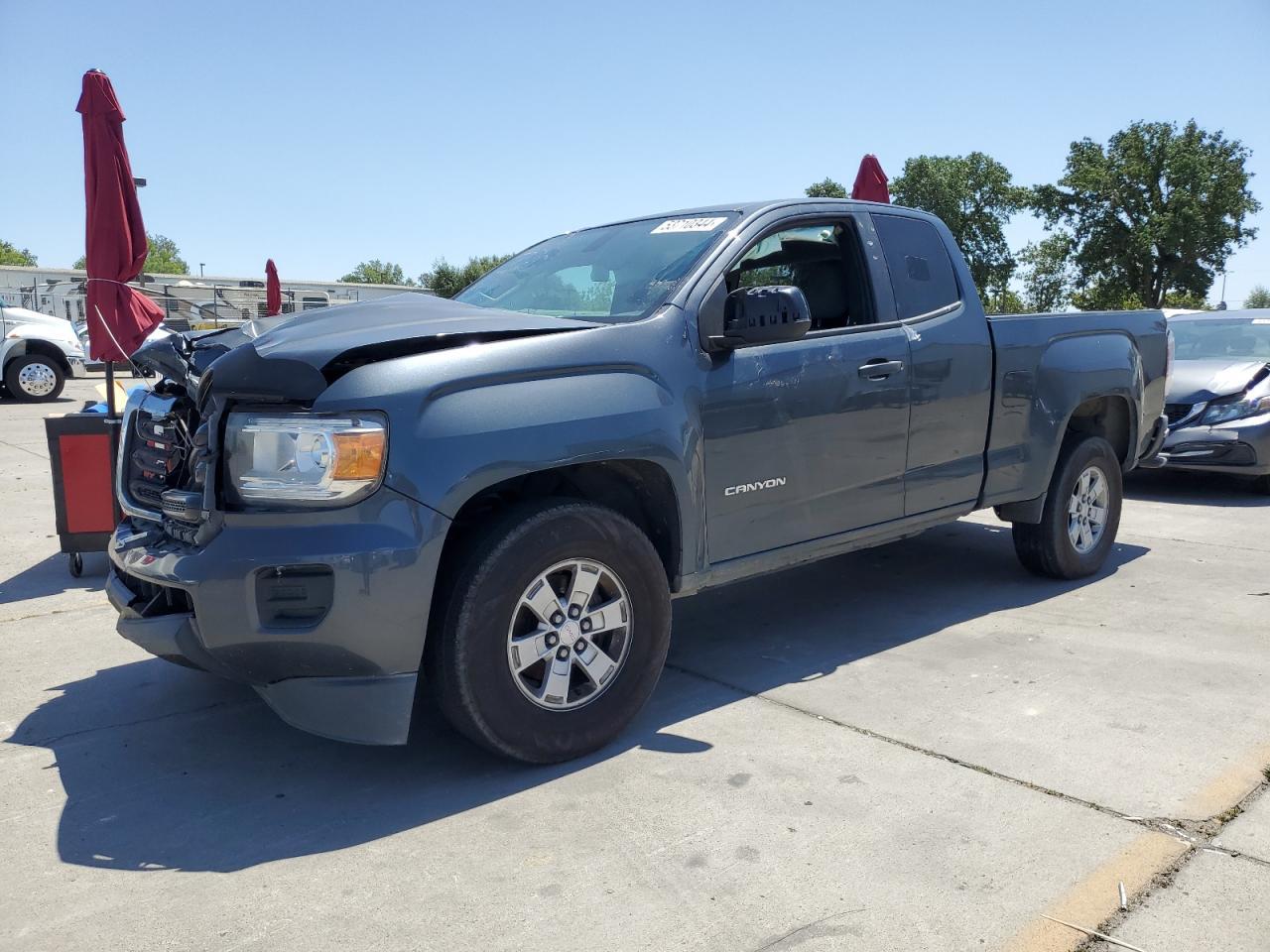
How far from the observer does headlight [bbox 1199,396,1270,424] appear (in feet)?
27.6

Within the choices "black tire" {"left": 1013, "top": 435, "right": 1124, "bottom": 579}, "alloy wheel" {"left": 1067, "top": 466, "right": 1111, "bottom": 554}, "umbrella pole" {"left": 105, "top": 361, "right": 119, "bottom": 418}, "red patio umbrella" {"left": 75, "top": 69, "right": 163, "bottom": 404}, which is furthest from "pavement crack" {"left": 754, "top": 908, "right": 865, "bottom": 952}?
"red patio umbrella" {"left": 75, "top": 69, "right": 163, "bottom": 404}

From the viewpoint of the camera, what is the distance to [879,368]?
441 cm

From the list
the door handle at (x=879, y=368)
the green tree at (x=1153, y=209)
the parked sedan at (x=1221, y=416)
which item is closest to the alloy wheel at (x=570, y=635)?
the door handle at (x=879, y=368)

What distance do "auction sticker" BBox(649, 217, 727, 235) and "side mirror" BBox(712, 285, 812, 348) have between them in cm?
60

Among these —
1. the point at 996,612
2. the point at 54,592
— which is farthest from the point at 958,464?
the point at 54,592

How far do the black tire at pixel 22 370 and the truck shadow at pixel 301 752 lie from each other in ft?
48.7

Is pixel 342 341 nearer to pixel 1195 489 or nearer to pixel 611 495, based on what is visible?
pixel 611 495

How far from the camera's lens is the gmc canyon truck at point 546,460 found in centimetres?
298

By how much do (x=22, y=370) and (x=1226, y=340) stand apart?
1725cm

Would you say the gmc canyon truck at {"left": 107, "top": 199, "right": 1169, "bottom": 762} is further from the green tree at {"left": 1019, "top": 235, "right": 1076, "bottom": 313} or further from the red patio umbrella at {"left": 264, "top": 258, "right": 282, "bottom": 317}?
the green tree at {"left": 1019, "top": 235, "right": 1076, "bottom": 313}

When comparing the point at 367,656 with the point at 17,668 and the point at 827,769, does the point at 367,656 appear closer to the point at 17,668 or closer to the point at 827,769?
the point at 827,769

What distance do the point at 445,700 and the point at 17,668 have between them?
2.47m

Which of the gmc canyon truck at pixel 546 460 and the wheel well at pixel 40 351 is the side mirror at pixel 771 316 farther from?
the wheel well at pixel 40 351

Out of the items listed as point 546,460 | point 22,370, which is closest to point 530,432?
point 546,460
